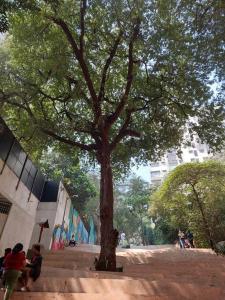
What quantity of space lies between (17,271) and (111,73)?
12.1 meters

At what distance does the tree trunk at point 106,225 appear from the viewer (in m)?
9.85

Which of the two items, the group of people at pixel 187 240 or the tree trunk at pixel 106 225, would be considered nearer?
the tree trunk at pixel 106 225

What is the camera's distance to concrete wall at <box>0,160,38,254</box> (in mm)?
12701

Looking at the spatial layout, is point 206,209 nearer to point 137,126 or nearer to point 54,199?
point 137,126

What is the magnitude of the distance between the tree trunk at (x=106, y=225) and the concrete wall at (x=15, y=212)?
4520 mm

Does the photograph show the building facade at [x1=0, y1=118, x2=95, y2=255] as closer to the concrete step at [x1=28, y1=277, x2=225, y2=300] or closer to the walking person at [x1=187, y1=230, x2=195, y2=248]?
the concrete step at [x1=28, y1=277, x2=225, y2=300]

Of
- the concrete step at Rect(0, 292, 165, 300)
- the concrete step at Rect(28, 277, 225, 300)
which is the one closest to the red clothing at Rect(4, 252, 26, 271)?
the concrete step at Rect(0, 292, 165, 300)

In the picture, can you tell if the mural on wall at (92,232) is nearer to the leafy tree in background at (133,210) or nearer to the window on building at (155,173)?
the leafy tree in background at (133,210)

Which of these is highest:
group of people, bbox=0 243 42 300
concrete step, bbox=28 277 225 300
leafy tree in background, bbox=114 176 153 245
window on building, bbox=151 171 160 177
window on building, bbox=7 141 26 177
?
window on building, bbox=151 171 160 177

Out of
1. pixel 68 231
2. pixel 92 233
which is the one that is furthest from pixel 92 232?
pixel 68 231

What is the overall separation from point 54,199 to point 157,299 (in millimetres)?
14268

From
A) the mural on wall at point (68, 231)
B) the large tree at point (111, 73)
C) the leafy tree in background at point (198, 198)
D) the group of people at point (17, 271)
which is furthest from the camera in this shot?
the leafy tree in background at point (198, 198)

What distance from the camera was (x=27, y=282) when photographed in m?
6.86

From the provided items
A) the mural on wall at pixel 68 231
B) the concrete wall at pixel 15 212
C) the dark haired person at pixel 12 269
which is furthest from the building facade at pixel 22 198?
the dark haired person at pixel 12 269
